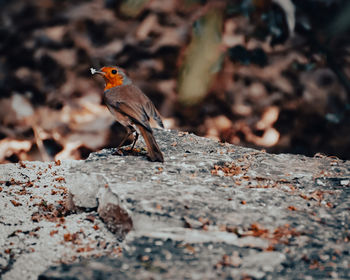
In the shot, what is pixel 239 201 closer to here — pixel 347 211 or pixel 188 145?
pixel 347 211

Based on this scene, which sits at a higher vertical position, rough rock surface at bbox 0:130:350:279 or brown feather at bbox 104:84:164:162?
brown feather at bbox 104:84:164:162

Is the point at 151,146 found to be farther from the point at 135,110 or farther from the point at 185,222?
the point at 185,222

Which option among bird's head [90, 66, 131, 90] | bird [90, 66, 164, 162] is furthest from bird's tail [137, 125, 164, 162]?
bird's head [90, 66, 131, 90]

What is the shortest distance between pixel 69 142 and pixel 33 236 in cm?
113

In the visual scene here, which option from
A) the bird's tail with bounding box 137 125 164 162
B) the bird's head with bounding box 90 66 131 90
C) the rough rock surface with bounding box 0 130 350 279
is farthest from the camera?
the bird's head with bounding box 90 66 131 90

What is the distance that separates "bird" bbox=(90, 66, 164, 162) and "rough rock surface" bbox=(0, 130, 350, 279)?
3.7 inches

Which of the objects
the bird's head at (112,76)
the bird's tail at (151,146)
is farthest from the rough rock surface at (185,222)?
the bird's head at (112,76)

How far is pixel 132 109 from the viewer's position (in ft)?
4.86

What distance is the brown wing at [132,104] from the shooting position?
147 centimetres

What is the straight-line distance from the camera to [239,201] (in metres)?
1.24

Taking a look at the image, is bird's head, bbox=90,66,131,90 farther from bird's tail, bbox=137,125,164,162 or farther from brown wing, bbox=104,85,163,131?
bird's tail, bbox=137,125,164,162

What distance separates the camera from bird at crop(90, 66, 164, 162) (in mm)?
1471

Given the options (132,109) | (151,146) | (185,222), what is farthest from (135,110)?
(185,222)

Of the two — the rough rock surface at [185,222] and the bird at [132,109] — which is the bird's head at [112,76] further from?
the rough rock surface at [185,222]
